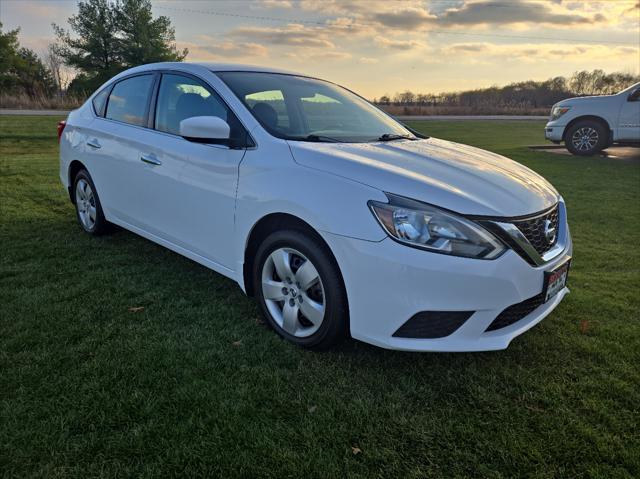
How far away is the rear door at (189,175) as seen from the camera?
313cm

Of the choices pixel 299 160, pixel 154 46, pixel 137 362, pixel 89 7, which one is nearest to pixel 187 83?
pixel 299 160

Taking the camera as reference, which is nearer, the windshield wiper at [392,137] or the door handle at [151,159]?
the windshield wiper at [392,137]

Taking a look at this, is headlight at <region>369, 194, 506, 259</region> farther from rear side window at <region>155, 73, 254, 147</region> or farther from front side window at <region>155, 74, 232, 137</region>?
front side window at <region>155, 74, 232, 137</region>

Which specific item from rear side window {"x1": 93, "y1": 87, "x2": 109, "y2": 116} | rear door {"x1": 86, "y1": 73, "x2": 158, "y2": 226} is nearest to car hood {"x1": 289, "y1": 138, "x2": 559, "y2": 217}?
rear door {"x1": 86, "y1": 73, "x2": 158, "y2": 226}

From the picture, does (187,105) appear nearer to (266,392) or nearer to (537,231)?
(266,392)

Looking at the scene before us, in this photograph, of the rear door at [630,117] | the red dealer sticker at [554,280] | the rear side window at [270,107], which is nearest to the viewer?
the red dealer sticker at [554,280]

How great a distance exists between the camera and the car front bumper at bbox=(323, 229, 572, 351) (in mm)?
2322

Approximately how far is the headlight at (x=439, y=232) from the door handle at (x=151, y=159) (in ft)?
6.64

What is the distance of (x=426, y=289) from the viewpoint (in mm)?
2340

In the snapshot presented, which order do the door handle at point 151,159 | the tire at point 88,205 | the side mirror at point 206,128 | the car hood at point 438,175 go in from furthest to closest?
the tire at point 88,205 < the door handle at point 151,159 < the side mirror at point 206,128 < the car hood at point 438,175

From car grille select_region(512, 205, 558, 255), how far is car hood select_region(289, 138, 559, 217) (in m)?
0.05

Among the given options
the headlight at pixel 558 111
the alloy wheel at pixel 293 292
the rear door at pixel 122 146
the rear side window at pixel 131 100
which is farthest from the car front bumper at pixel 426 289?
the headlight at pixel 558 111

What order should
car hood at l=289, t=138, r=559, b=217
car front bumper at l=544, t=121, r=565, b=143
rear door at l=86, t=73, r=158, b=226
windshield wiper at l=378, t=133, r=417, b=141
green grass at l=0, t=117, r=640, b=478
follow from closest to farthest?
green grass at l=0, t=117, r=640, b=478 → car hood at l=289, t=138, r=559, b=217 → windshield wiper at l=378, t=133, r=417, b=141 → rear door at l=86, t=73, r=158, b=226 → car front bumper at l=544, t=121, r=565, b=143

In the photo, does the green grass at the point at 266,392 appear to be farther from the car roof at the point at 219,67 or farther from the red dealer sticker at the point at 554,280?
the car roof at the point at 219,67
